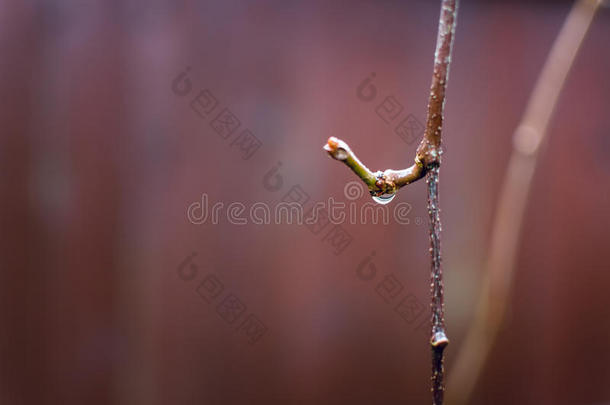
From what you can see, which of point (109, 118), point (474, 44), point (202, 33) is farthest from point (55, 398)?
point (474, 44)

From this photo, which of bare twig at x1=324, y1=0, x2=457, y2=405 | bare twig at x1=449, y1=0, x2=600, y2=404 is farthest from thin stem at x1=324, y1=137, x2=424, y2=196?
bare twig at x1=449, y1=0, x2=600, y2=404

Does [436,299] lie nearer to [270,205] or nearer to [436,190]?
[436,190]

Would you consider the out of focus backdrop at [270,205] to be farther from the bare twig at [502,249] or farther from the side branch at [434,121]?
the side branch at [434,121]

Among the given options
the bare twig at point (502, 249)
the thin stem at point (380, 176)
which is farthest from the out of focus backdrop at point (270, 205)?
the thin stem at point (380, 176)

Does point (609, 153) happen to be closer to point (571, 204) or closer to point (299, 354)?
point (571, 204)

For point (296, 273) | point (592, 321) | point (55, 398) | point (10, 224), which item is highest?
point (592, 321)
